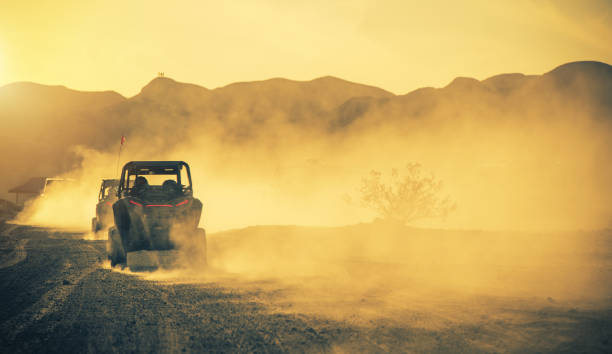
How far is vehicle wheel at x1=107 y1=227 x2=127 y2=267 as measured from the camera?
1191 centimetres

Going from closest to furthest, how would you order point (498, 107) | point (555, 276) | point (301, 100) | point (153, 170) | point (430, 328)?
1. point (430, 328)
2. point (555, 276)
3. point (153, 170)
4. point (498, 107)
5. point (301, 100)

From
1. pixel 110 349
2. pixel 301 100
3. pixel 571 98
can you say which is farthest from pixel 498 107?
pixel 110 349

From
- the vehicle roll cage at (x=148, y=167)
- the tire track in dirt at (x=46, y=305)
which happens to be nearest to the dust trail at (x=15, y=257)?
the tire track in dirt at (x=46, y=305)

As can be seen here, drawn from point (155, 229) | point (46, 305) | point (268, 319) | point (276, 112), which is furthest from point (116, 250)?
point (276, 112)

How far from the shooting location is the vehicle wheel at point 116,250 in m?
11.9

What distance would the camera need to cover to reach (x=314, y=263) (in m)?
14.0

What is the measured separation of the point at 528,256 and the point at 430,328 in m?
10.4

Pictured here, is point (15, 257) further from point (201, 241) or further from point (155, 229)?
point (201, 241)

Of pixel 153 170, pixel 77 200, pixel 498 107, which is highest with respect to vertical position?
pixel 498 107

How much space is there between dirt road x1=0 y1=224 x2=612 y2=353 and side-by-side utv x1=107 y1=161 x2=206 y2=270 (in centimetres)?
100

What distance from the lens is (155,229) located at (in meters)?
11.4

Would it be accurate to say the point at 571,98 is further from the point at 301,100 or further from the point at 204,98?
the point at 204,98

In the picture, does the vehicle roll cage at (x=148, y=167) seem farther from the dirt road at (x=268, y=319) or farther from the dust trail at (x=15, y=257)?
the dust trail at (x=15, y=257)

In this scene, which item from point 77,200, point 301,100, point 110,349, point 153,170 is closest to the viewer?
point 110,349
